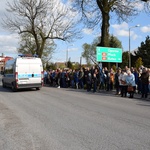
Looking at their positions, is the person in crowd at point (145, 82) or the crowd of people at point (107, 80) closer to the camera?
the person in crowd at point (145, 82)

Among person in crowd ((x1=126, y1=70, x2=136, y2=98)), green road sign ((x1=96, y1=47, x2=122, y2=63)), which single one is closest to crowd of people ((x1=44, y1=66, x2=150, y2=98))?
person in crowd ((x1=126, y1=70, x2=136, y2=98))

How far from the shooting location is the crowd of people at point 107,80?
14.4m

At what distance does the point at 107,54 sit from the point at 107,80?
456 cm

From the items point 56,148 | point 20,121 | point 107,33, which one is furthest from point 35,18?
point 56,148

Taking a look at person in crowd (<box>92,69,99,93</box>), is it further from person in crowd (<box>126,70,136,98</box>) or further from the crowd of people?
person in crowd (<box>126,70,136,98</box>)

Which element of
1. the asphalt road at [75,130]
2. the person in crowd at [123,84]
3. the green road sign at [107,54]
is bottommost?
the asphalt road at [75,130]

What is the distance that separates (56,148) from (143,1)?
20.1 metres

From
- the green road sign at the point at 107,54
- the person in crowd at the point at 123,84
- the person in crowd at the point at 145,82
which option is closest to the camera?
the person in crowd at the point at 145,82

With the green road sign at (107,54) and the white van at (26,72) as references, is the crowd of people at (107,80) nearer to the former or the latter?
the green road sign at (107,54)

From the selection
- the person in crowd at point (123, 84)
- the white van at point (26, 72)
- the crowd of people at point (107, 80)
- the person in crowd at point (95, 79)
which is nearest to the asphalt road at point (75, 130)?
the crowd of people at point (107, 80)

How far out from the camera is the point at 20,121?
7.96 m

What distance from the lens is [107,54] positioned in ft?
70.6

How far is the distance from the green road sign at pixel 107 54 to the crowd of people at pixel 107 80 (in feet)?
6.24

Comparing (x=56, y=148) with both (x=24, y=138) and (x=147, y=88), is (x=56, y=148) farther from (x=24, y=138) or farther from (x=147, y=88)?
(x=147, y=88)
